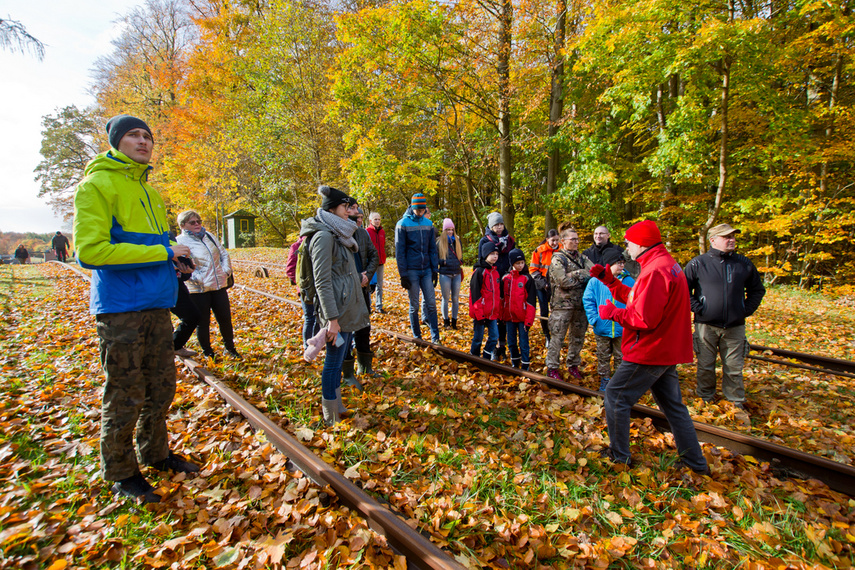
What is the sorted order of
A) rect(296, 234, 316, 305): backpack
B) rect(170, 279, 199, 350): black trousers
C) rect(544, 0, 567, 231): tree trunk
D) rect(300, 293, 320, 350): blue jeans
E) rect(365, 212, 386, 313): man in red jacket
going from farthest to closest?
rect(544, 0, 567, 231): tree trunk
rect(365, 212, 386, 313): man in red jacket
rect(300, 293, 320, 350): blue jeans
rect(170, 279, 199, 350): black trousers
rect(296, 234, 316, 305): backpack

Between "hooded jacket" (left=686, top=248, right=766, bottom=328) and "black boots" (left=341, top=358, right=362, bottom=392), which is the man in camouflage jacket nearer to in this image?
"hooded jacket" (left=686, top=248, right=766, bottom=328)

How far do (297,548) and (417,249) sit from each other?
4692 millimetres

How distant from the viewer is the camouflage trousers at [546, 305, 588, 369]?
5281mm

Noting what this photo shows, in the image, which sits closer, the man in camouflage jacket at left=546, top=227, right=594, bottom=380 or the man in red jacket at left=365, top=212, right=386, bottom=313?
the man in camouflage jacket at left=546, top=227, right=594, bottom=380

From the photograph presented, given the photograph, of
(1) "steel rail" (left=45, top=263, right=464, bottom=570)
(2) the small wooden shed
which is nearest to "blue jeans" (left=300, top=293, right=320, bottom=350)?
(1) "steel rail" (left=45, top=263, right=464, bottom=570)

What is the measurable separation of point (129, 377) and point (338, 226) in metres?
1.97

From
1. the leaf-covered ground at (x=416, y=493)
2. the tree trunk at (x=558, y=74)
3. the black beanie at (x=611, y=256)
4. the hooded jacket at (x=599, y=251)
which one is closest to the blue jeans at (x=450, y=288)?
the hooded jacket at (x=599, y=251)

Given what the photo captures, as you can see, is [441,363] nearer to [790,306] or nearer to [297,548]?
[297,548]

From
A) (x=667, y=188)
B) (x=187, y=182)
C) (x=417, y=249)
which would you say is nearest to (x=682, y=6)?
(x=667, y=188)

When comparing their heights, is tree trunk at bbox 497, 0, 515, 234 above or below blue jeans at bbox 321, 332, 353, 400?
above

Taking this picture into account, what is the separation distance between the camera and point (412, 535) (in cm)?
238

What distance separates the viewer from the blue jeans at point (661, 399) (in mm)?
3256

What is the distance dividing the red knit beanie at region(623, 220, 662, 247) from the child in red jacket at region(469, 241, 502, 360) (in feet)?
7.81

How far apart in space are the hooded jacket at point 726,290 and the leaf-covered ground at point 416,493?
1.11 metres
